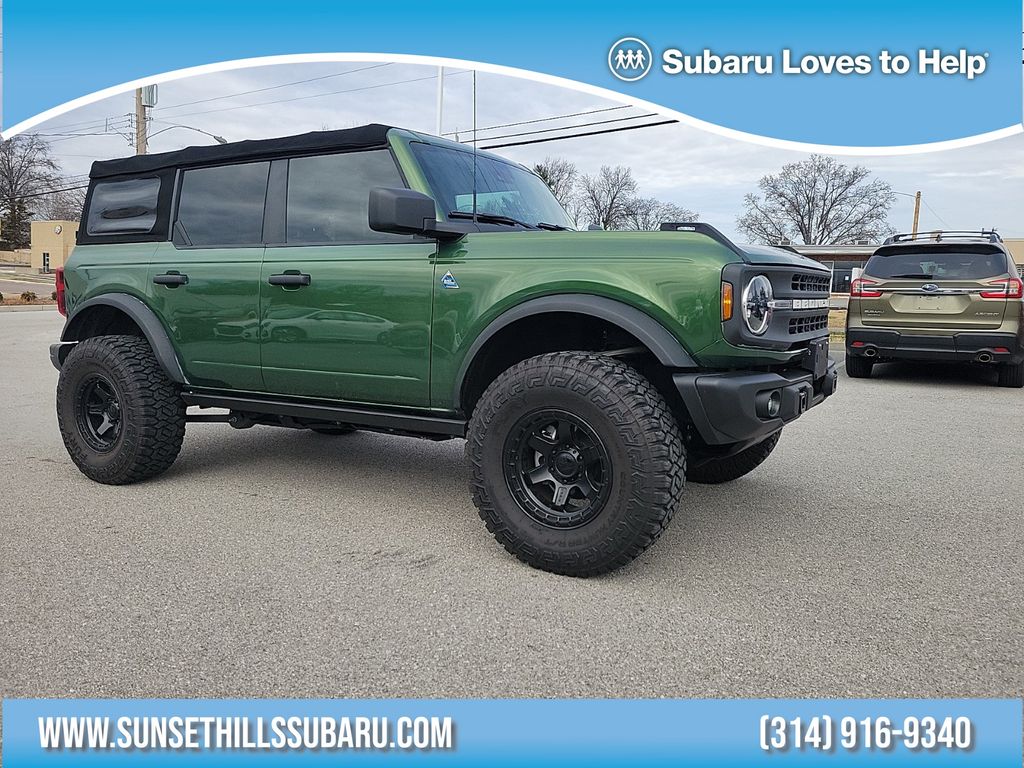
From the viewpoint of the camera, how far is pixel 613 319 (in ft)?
11.5

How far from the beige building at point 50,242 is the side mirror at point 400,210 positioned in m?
62.1

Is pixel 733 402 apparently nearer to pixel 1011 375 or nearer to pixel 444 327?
pixel 444 327

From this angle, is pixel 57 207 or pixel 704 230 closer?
pixel 704 230

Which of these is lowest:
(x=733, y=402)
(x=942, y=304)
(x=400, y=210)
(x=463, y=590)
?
(x=463, y=590)

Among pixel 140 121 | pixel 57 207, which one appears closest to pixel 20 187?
pixel 57 207

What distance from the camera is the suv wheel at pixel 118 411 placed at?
15.8 feet

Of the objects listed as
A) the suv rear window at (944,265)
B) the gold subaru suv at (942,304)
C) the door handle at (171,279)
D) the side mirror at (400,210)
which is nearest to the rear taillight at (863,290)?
the gold subaru suv at (942,304)

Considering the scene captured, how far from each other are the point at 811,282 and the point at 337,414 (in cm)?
247

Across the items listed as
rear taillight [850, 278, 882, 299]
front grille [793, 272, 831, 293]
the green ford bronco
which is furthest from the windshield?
rear taillight [850, 278, 882, 299]

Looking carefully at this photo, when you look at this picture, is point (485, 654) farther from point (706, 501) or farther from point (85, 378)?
point (85, 378)

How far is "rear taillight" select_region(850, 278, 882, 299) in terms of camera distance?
9883 mm

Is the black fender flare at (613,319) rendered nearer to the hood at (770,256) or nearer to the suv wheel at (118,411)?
the hood at (770,256)

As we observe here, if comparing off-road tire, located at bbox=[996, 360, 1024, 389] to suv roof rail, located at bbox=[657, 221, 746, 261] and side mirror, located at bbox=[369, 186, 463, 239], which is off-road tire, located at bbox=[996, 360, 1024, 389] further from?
side mirror, located at bbox=[369, 186, 463, 239]

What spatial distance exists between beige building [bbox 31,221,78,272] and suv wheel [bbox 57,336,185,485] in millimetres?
60077
